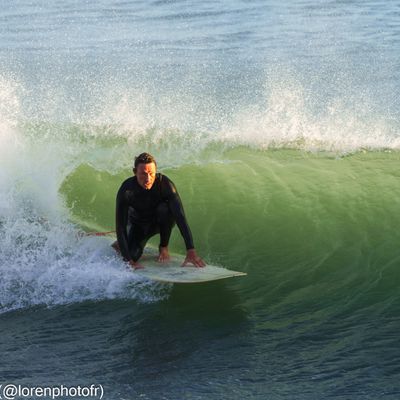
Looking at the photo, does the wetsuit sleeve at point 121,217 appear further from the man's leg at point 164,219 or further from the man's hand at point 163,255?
the man's hand at point 163,255

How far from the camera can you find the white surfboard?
6180 mm

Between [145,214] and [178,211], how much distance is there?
0.37 m

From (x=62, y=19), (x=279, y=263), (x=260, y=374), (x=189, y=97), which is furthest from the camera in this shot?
(x=62, y=19)

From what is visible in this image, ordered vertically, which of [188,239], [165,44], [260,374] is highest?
[165,44]

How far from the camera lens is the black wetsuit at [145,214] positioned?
6359 millimetres

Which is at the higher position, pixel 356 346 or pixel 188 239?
pixel 188 239

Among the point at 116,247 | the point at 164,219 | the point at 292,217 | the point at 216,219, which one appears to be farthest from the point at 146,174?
the point at 292,217

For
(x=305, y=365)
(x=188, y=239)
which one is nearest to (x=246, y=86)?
(x=188, y=239)

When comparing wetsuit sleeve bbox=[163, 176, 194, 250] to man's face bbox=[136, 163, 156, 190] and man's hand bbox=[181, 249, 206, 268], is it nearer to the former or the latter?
man's hand bbox=[181, 249, 206, 268]

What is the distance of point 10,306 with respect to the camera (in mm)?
6430

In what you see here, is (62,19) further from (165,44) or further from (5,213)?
(5,213)

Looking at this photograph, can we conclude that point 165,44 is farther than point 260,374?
Yes

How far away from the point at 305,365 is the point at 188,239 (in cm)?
144

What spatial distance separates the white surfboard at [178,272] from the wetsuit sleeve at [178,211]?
20cm
